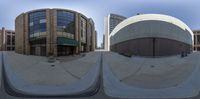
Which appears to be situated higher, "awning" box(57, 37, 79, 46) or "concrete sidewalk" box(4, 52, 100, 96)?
"awning" box(57, 37, 79, 46)

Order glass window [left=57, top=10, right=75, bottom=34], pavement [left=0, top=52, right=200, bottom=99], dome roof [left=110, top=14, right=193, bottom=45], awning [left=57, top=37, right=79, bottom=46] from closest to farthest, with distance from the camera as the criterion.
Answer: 1. pavement [left=0, top=52, right=200, bottom=99]
2. glass window [left=57, top=10, right=75, bottom=34]
3. awning [left=57, top=37, right=79, bottom=46]
4. dome roof [left=110, top=14, right=193, bottom=45]

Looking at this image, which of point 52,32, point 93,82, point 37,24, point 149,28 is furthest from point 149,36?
point 93,82


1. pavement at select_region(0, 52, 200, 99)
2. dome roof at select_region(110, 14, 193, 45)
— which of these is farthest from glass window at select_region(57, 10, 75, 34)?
dome roof at select_region(110, 14, 193, 45)

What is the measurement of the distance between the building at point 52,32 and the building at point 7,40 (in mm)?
334

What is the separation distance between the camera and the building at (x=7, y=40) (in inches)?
428

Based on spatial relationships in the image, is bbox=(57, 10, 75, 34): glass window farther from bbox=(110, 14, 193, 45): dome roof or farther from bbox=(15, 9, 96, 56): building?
bbox=(110, 14, 193, 45): dome roof

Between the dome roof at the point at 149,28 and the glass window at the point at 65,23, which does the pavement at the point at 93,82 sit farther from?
the dome roof at the point at 149,28

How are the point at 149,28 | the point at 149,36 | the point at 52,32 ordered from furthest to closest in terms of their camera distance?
the point at 149,28 < the point at 149,36 < the point at 52,32

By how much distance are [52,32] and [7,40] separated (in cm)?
277

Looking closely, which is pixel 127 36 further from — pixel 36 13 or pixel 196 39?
pixel 196 39

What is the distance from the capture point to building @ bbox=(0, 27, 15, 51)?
428 inches

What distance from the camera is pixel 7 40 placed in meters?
11.7

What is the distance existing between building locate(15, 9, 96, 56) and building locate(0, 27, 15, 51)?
0.33m

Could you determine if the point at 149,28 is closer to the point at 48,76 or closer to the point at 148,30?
the point at 148,30
